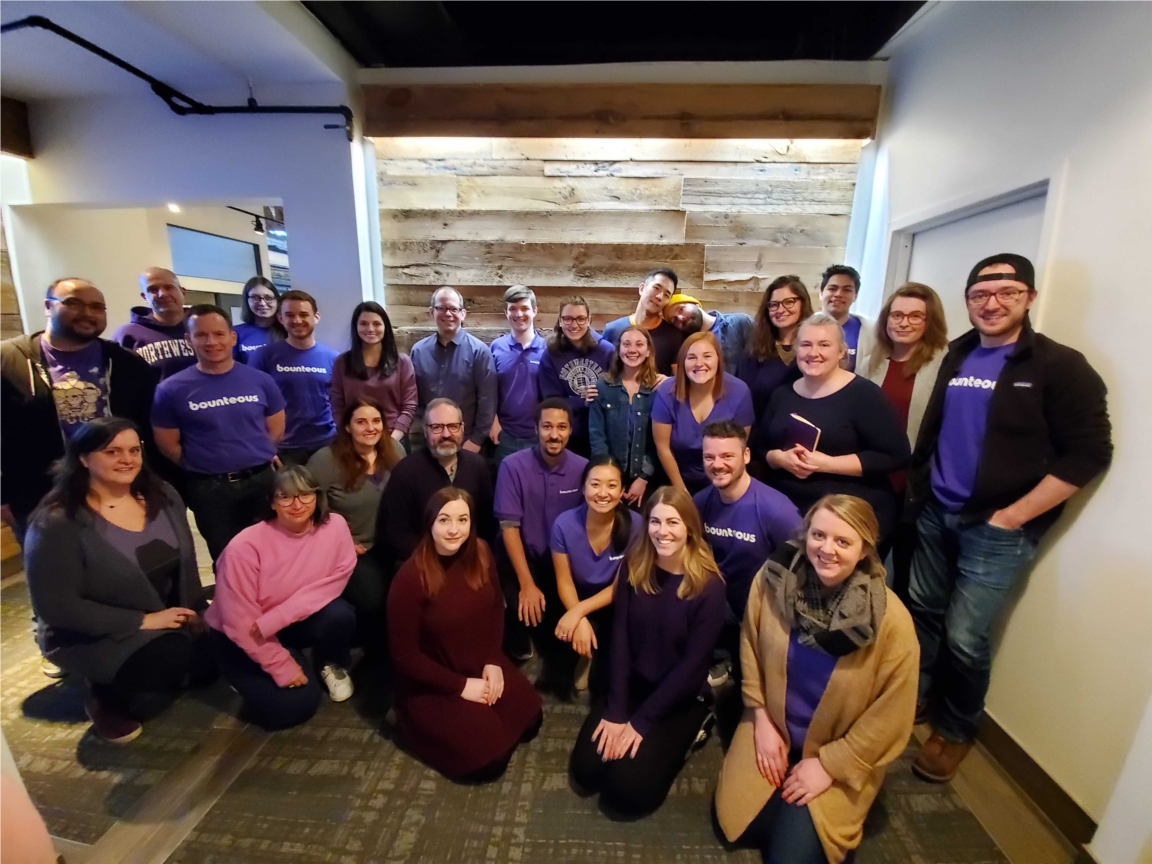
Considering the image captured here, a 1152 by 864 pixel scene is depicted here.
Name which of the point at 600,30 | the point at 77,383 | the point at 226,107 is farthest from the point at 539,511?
the point at 226,107

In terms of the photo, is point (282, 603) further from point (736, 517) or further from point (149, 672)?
point (736, 517)

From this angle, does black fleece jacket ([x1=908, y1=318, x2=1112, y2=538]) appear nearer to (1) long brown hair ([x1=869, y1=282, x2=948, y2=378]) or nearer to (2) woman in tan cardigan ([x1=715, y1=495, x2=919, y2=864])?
(1) long brown hair ([x1=869, y1=282, x2=948, y2=378])

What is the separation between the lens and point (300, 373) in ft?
9.66

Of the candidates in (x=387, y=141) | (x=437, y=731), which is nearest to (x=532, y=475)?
(x=437, y=731)

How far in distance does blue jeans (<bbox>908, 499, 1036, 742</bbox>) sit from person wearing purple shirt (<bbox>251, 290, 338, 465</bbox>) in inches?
113

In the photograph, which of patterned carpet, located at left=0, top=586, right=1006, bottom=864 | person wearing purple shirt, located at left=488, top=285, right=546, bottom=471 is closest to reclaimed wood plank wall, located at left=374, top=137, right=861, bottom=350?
person wearing purple shirt, located at left=488, top=285, right=546, bottom=471

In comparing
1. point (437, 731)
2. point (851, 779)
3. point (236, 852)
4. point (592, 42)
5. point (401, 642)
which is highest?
point (592, 42)

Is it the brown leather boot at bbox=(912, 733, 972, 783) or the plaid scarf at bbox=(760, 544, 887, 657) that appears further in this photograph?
the brown leather boot at bbox=(912, 733, 972, 783)

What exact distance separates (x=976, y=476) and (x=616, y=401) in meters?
1.40

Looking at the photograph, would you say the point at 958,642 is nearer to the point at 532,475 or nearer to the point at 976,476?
the point at 976,476

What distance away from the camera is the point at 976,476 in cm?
180

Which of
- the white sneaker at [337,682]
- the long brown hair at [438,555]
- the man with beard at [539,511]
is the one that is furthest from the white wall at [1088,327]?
the white sneaker at [337,682]

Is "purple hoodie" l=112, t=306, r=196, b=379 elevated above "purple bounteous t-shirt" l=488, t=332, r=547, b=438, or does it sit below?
above

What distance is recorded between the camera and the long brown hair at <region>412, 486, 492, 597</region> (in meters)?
1.92
